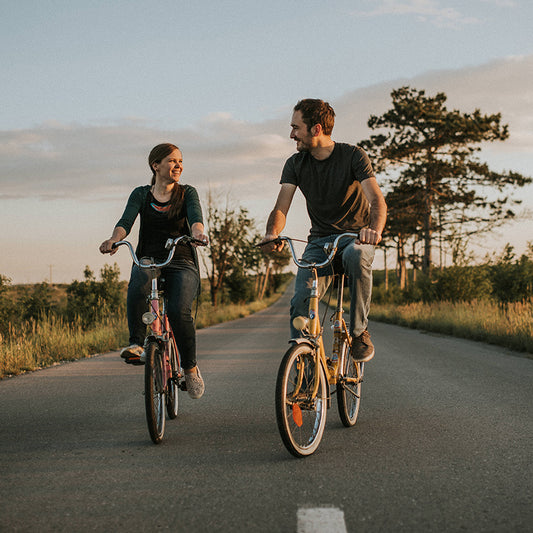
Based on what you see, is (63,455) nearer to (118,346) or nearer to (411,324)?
(118,346)

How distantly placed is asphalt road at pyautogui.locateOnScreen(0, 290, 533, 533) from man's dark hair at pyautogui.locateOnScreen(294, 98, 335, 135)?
2302 millimetres

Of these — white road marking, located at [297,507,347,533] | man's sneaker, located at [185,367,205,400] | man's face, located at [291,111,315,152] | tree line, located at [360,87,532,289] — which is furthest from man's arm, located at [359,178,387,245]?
tree line, located at [360,87,532,289]

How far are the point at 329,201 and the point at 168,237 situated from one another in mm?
1367

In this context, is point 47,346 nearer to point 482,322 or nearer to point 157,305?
point 157,305

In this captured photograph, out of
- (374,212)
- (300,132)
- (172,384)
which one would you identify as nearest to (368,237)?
(374,212)

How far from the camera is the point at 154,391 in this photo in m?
4.12

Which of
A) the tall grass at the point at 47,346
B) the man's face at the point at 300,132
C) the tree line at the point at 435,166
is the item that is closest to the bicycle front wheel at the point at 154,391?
the man's face at the point at 300,132

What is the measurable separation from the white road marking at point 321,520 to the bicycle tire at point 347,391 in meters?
1.64

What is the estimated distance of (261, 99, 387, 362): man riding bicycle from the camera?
4344 millimetres

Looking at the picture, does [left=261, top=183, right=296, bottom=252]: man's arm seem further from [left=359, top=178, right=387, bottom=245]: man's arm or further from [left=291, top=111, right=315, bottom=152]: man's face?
[left=359, top=178, right=387, bottom=245]: man's arm

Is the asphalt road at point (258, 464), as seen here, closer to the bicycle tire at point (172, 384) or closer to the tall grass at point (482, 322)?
the bicycle tire at point (172, 384)

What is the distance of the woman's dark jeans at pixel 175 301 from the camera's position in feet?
15.3

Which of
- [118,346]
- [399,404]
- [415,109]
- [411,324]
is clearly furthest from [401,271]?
[399,404]

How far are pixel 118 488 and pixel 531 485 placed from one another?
217cm
